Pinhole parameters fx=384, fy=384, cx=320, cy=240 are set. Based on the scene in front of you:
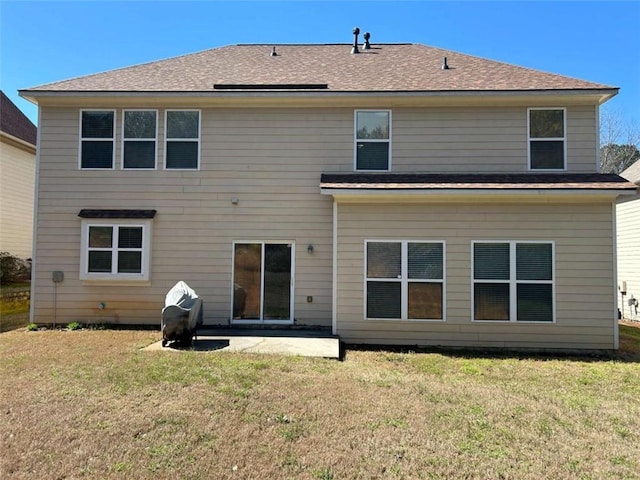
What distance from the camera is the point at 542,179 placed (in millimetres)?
8062

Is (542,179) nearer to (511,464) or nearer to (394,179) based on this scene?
(394,179)

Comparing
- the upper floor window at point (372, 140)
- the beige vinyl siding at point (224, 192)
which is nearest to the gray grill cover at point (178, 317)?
the beige vinyl siding at point (224, 192)

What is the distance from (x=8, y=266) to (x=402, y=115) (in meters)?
15.2

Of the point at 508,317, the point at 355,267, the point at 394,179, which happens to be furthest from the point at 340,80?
the point at 508,317

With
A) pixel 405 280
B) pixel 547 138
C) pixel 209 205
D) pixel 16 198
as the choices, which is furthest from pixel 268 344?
pixel 16 198

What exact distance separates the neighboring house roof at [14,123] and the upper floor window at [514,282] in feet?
59.3

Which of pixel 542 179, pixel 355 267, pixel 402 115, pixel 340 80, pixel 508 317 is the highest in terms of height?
pixel 340 80

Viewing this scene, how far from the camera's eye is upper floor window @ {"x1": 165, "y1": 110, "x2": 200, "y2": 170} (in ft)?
29.9

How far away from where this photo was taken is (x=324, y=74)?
9.87m

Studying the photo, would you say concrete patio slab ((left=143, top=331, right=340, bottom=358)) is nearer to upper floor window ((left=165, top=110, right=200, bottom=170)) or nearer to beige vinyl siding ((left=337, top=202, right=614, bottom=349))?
beige vinyl siding ((left=337, top=202, right=614, bottom=349))

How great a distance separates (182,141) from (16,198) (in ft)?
37.0

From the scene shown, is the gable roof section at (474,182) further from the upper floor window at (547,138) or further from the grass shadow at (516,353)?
the grass shadow at (516,353)

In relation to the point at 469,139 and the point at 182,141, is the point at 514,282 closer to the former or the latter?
the point at 469,139

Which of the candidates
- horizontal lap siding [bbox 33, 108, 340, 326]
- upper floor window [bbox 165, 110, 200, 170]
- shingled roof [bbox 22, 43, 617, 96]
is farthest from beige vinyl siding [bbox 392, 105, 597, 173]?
upper floor window [bbox 165, 110, 200, 170]
